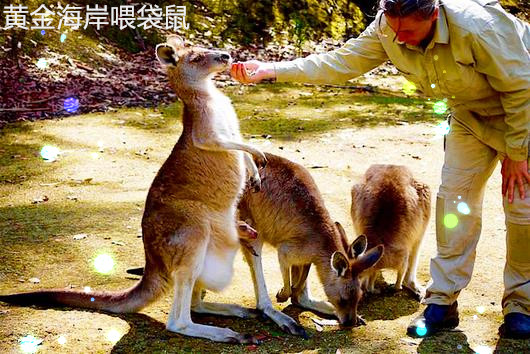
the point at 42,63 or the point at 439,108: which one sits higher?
the point at 42,63

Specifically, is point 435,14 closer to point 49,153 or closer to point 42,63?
point 49,153

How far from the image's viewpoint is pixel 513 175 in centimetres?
350

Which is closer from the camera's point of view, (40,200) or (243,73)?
(243,73)

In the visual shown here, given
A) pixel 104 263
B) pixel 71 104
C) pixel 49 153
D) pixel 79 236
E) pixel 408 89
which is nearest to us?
pixel 104 263

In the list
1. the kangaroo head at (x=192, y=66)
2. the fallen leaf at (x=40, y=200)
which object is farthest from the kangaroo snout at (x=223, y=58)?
the fallen leaf at (x=40, y=200)

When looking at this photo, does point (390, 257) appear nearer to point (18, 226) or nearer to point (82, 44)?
point (18, 226)

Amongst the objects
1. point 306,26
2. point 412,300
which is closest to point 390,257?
point 412,300

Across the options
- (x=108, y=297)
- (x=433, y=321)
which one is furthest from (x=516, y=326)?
(x=108, y=297)

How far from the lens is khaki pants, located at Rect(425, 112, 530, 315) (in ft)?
11.8

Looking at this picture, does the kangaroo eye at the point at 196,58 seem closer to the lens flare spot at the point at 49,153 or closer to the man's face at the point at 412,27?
the man's face at the point at 412,27

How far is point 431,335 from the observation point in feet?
12.0

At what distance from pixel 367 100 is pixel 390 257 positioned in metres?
5.81

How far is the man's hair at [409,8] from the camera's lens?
3168 millimetres

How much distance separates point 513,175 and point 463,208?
30 cm
